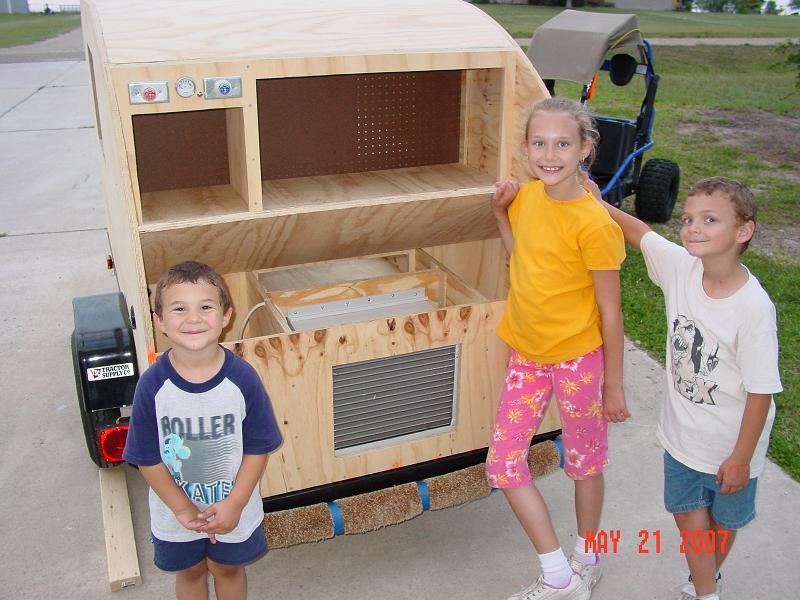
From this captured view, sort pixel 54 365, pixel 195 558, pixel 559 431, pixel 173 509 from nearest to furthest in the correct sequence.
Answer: pixel 173 509
pixel 195 558
pixel 559 431
pixel 54 365

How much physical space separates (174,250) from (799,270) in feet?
17.1

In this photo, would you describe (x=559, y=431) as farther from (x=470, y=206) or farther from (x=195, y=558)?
(x=195, y=558)

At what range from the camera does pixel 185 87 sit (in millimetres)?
2340

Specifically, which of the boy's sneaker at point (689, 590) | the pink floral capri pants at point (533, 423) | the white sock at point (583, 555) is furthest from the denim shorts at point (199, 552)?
the boy's sneaker at point (689, 590)

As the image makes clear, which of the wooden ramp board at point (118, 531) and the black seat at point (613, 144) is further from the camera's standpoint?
the black seat at point (613, 144)

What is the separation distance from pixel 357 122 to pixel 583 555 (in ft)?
6.37

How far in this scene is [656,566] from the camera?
3059 millimetres

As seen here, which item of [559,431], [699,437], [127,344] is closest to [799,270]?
[559,431]

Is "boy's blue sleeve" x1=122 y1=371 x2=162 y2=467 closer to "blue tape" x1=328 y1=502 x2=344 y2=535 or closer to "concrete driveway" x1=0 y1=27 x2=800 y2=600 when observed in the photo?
"blue tape" x1=328 y1=502 x2=344 y2=535

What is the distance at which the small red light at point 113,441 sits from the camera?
321 centimetres

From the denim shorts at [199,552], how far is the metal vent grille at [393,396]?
0.54m

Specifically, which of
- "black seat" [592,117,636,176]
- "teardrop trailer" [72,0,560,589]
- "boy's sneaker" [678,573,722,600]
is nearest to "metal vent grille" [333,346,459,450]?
"teardrop trailer" [72,0,560,589]
